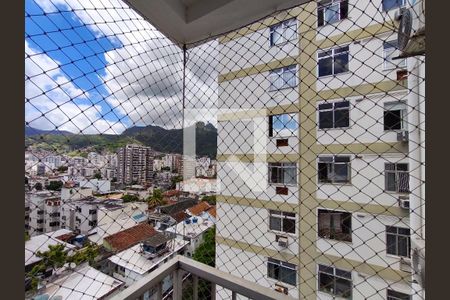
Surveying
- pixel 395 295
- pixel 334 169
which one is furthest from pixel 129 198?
pixel 395 295

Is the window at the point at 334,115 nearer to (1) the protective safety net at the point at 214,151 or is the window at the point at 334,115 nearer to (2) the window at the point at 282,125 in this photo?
(1) the protective safety net at the point at 214,151

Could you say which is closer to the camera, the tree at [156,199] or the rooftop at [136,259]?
the rooftop at [136,259]

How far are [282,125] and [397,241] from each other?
2101 millimetres

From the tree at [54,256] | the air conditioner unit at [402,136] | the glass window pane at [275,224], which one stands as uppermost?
the air conditioner unit at [402,136]

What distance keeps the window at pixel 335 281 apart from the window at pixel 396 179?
Result: 132 cm

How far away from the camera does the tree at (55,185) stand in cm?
65

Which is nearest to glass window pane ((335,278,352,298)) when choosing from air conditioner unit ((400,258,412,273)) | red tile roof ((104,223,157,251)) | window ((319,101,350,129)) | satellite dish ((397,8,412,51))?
air conditioner unit ((400,258,412,273))

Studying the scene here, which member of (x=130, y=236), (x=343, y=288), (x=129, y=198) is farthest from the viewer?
(x=343, y=288)

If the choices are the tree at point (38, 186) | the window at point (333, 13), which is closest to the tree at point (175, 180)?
the tree at point (38, 186)

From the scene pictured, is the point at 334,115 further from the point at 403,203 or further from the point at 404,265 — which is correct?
the point at 404,265

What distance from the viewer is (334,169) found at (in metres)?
3.11

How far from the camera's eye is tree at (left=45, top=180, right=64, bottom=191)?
2.13 ft

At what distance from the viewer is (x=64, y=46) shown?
2.36 feet

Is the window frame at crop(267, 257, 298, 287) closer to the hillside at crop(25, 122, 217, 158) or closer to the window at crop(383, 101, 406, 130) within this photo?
the window at crop(383, 101, 406, 130)
